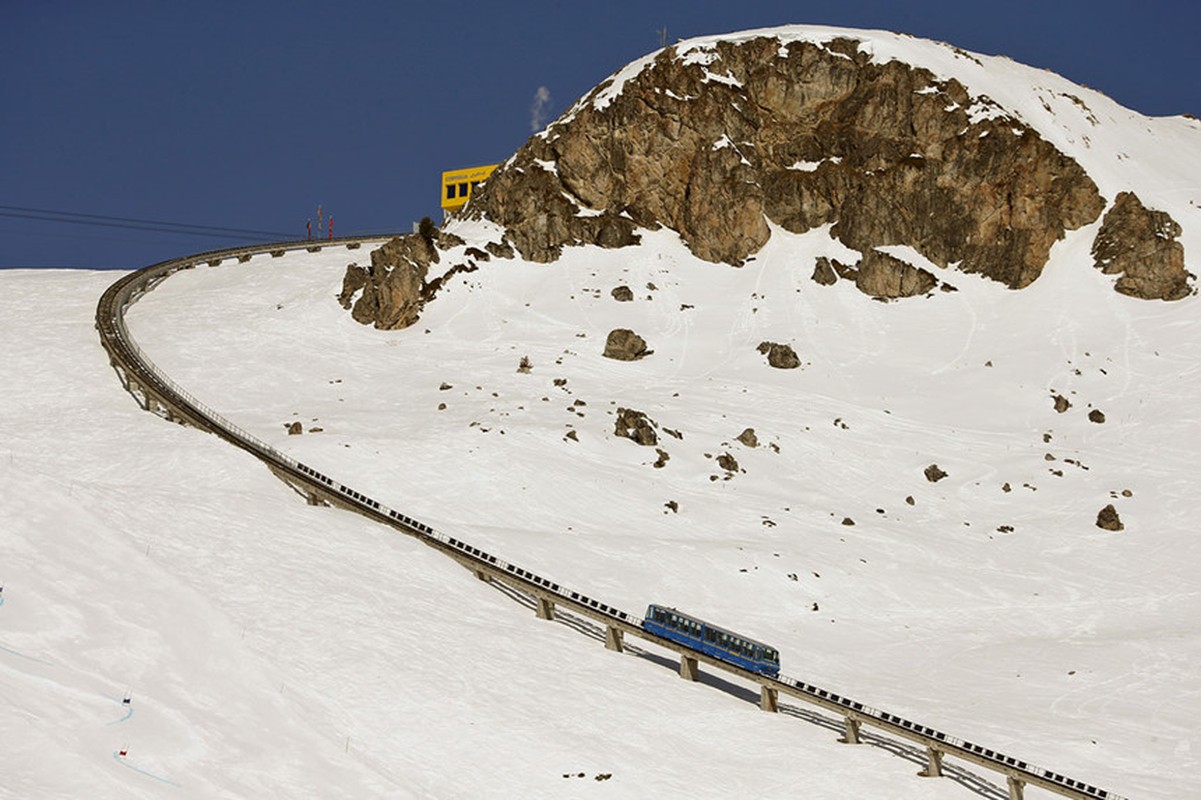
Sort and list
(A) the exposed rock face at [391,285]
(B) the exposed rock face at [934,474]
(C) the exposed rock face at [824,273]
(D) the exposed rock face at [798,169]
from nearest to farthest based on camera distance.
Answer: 1. (B) the exposed rock face at [934,474]
2. (A) the exposed rock face at [391,285]
3. (C) the exposed rock face at [824,273]
4. (D) the exposed rock face at [798,169]

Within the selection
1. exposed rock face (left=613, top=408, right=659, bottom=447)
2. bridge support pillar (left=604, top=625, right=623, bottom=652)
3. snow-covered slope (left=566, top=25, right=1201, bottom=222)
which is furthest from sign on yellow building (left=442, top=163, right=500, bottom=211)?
bridge support pillar (left=604, top=625, right=623, bottom=652)

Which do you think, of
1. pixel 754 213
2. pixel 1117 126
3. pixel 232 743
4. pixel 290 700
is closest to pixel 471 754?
pixel 290 700

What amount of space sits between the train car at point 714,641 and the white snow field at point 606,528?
1927mm

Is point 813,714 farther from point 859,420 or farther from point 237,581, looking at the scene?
point 859,420

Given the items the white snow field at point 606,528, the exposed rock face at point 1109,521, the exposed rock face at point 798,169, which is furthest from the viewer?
the exposed rock face at point 798,169

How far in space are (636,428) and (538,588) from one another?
3232cm

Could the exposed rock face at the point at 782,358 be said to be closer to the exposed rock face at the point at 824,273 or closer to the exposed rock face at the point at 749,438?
the exposed rock face at the point at 824,273

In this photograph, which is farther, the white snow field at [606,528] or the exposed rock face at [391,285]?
the exposed rock face at [391,285]

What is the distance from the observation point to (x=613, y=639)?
54.2 m

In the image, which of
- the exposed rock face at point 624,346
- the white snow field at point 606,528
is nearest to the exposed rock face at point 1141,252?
the white snow field at point 606,528

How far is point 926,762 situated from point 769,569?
78.1 feet

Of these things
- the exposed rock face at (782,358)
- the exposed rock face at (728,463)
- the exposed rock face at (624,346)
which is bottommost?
the exposed rock face at (728,463)

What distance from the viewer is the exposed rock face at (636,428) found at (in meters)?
87.0

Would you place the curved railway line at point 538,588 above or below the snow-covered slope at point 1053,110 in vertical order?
below
